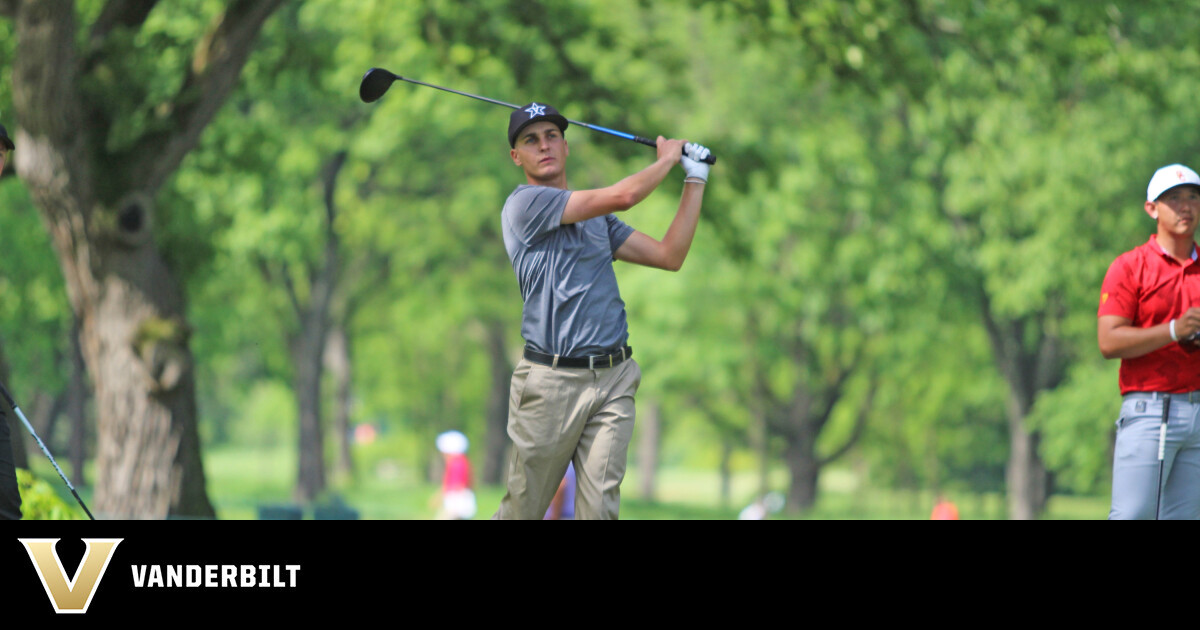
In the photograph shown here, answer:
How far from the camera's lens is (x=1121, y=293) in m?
4.94

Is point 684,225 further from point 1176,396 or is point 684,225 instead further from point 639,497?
point 639,497

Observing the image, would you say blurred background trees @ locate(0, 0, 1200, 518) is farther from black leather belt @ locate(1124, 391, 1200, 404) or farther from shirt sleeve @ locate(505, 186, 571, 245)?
black leather belt @ locate(1124, 391, 1200, 404)

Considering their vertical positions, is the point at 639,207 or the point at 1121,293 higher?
the point at 639,207

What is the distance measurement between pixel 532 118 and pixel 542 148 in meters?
0.13

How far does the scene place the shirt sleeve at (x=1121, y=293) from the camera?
16.1ft

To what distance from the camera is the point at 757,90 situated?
90.8ft

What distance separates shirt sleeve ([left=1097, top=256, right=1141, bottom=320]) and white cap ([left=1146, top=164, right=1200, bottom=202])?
29 cm

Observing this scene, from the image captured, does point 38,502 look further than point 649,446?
No

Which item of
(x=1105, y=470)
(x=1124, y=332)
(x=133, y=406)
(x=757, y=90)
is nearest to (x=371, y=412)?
(x=757, y=90)

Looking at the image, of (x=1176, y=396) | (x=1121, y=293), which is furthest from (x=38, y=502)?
(x=1176, y=396)

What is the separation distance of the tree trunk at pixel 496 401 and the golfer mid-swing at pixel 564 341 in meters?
31.3
